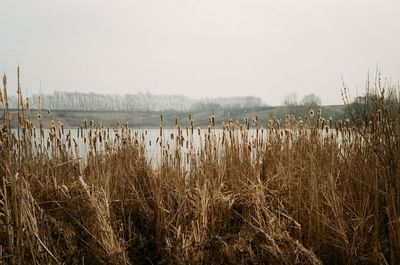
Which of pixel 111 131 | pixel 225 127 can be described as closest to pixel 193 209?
pixel 225 127

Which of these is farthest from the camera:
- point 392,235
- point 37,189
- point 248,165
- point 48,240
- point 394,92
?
point 248,165

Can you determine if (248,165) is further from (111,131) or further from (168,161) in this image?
(111,131)

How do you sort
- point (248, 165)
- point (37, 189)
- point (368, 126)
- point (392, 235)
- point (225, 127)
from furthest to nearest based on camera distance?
1. point (225, 127)
2. point (248, 165)
3. point (368, 126)
4. point (37, 189)
5. point (392, 235)

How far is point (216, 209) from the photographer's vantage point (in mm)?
3523

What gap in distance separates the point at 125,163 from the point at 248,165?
1425mm

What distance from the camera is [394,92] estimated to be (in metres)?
3.36

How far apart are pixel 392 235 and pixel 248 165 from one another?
5.81 ft

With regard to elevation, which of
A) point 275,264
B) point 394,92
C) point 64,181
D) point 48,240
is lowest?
point 275,264

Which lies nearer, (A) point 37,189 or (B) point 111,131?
(A) point 37,189

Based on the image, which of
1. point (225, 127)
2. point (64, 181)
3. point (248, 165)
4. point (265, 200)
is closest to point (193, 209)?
point (265, 200)

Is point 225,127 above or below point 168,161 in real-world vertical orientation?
above

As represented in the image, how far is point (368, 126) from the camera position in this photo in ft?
12.8

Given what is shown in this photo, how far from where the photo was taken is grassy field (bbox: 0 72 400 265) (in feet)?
9.46

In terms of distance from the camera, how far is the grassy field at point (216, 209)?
2.88 meters
